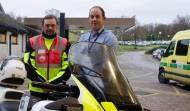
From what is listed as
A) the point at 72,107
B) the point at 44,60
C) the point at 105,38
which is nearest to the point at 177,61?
the point at 44,60

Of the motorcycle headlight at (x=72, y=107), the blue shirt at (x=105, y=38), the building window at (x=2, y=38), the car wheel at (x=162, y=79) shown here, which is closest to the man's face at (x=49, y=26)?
the blue shirt at (x=105, y=38)

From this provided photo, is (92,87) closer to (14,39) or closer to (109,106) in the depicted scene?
(109,106)

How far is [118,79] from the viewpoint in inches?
174

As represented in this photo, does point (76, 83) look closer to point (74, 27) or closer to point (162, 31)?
point (74, 27)

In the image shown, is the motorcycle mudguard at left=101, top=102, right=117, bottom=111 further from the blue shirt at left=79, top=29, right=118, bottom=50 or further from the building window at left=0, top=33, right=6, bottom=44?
the building window at left=0, top=33, right=6, bottom=44

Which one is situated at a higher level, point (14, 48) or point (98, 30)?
point (98, 30)

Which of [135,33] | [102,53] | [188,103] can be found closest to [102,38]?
[102,53]

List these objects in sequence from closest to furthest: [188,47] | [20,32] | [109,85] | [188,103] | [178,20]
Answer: [109,85] < [188,103] < [188,47] < [20,32] < [178,20]

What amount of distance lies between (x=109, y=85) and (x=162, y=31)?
13084 cm

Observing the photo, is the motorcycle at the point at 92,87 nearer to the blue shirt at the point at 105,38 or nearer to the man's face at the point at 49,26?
the blue shirt at the point at 105,38

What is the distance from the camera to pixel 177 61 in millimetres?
19562

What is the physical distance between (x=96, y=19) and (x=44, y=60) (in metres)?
0.98

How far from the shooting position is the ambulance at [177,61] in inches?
732

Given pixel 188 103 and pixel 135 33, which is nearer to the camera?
pixel 188 103
